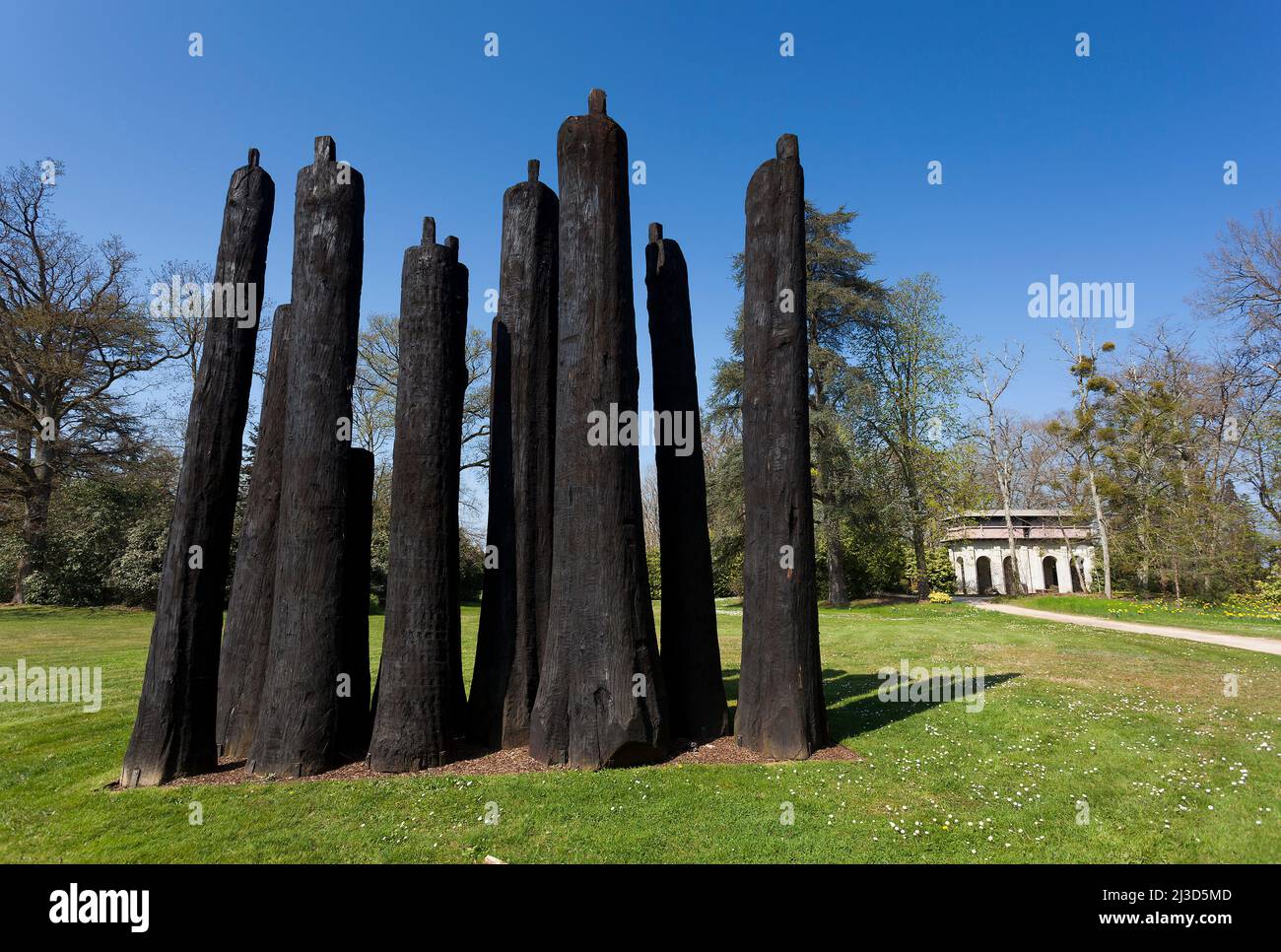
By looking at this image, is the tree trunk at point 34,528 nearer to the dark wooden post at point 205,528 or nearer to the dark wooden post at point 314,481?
the dark wooden post at point 205,528

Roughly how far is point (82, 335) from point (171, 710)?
28709 mm

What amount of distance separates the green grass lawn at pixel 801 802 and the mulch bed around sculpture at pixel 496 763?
0.19 metres

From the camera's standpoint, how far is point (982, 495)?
31.0 m

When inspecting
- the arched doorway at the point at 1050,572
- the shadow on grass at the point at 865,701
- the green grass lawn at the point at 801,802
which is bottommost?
the arched doorway at the point at 1050,572

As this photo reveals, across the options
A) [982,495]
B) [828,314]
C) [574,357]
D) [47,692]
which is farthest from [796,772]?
[982,495]

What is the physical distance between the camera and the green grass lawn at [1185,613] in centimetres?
1697

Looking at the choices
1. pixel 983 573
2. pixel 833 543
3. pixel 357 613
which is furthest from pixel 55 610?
pixel 983 573

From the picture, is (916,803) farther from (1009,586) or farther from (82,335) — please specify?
(1009,586)

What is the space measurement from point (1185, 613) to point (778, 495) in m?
21.5

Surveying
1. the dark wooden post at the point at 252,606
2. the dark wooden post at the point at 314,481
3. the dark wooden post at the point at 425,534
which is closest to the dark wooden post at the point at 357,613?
the dark wooden post at the point at 314,481

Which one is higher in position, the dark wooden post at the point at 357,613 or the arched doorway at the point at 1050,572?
the dark wooden post at the point at 357,613

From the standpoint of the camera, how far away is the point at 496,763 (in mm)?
6336

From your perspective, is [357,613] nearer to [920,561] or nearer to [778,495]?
[778,495]

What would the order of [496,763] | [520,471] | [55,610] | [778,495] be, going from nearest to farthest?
[496,763] < [778,495] < [520,471] < [55,610]
